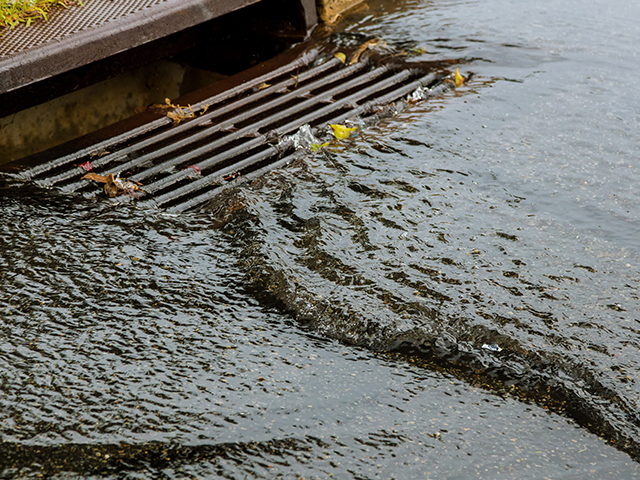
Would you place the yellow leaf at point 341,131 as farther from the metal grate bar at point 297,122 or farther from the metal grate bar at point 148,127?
the metal grate bar at point 148,127

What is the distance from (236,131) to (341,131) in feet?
1.84

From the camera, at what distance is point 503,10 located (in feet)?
13.8

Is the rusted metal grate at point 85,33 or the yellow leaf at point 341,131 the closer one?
the rusted metal grate at point 85,33

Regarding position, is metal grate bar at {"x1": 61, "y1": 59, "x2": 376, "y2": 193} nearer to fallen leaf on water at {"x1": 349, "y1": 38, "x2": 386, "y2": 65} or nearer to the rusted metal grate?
fallen leaf on water at {"x1": 349, "y1": 38, "x2": 386, "y2": 65}

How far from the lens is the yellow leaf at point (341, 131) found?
3.04 m

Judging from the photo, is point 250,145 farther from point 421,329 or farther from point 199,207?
point 421,329

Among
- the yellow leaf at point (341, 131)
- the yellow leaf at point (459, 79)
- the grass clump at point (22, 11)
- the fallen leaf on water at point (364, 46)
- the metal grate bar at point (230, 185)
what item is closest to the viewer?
the metal grate bar at point (230, 185)

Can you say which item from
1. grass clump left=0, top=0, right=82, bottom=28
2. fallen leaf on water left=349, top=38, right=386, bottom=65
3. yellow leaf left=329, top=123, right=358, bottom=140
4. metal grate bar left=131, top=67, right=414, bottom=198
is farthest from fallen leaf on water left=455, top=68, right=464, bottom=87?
grass clump left=0, top=0, right=82, bottom=28

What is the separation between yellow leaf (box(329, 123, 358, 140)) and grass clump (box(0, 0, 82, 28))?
1590mm

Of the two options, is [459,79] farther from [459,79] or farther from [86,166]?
[86,166]

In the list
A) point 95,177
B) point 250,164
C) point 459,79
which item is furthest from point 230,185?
point 459,79

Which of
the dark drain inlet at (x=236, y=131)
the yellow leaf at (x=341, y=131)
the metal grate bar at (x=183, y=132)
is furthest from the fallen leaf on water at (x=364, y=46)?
the yellow leaf at (x=341, y=131)

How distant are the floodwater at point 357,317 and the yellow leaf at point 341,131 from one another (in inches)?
3.5

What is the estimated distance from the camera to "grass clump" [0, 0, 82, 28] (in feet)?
9.53
